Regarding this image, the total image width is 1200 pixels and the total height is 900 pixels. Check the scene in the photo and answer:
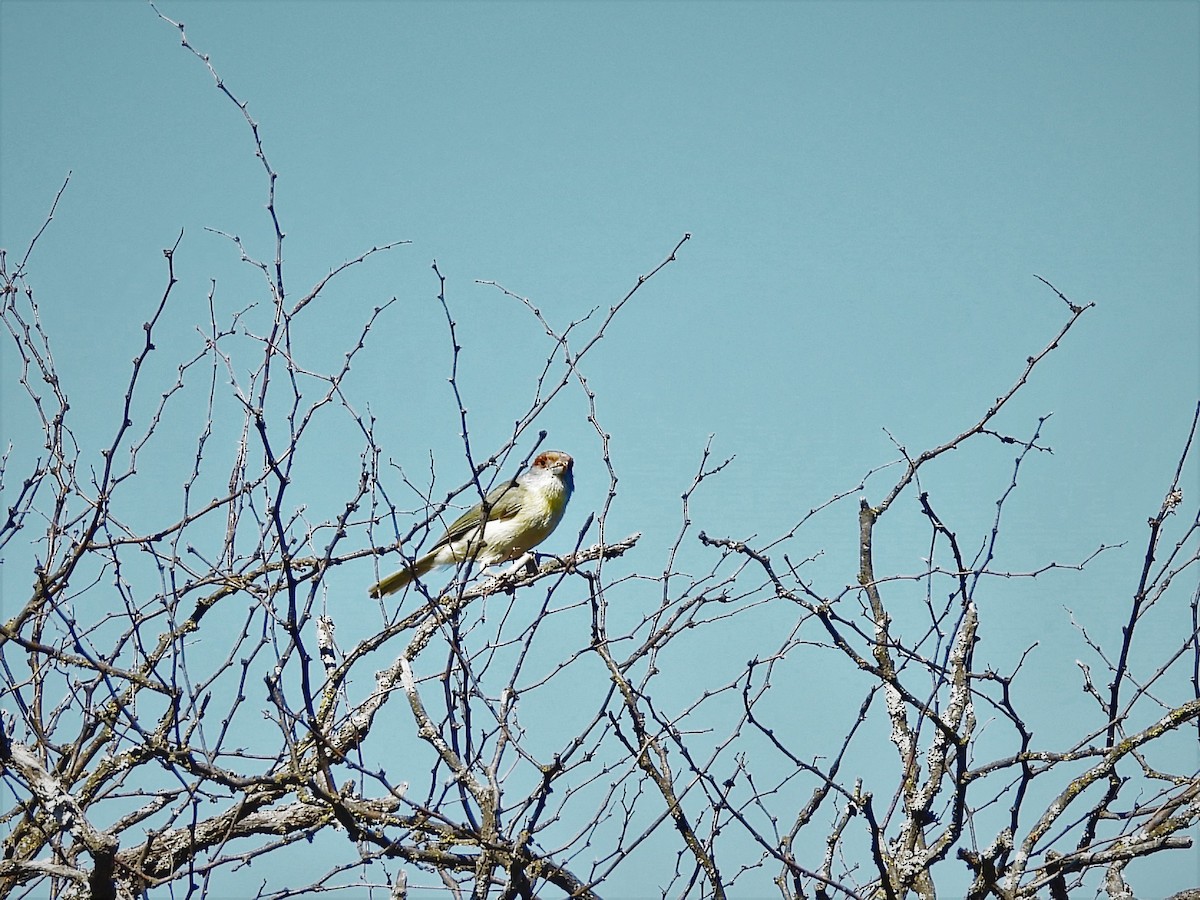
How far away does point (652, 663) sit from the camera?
14.8ft

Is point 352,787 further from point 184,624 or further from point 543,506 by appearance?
point 543,506

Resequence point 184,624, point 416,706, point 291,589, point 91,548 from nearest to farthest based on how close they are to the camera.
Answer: point 291,589 → point 416,706 → point 91,548 → point 184,624

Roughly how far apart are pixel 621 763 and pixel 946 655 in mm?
1313

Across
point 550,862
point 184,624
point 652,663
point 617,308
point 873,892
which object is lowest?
point 873,892

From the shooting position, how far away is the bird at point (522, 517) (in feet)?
27.2

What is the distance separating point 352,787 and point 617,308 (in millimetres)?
2081

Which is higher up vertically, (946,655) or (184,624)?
(184,624)

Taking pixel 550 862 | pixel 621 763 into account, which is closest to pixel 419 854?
pixel 550 862

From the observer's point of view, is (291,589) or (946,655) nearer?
(291,589)

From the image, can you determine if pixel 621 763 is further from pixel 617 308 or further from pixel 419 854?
pixel 617 308

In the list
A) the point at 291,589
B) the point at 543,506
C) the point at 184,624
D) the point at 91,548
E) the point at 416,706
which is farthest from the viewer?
the point at 543,506

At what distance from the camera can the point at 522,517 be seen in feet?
28.0

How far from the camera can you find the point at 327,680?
4.83 metres

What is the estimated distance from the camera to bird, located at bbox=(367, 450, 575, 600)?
8281 millimetres
